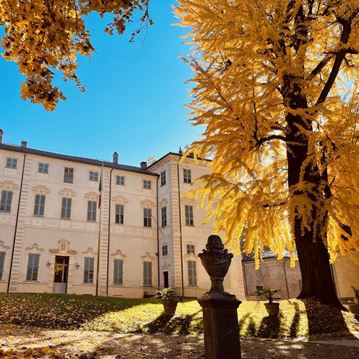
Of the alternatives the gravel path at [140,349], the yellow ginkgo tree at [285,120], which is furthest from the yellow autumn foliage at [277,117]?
the gravel path at [140,349]

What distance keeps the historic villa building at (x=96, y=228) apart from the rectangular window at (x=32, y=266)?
0.21ft

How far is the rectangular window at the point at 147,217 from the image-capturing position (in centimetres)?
2891

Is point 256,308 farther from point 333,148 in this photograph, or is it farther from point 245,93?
point 245,93

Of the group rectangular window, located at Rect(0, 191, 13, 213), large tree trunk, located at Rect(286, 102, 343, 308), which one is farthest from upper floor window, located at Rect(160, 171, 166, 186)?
large tree trunk, located at Rect(286, 102, 343, 308)

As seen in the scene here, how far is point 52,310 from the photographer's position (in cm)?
1302

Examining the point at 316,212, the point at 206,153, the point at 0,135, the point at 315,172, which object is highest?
the point at 0,135

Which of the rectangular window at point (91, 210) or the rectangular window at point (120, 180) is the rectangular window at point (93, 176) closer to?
the rectangular window at point (120, 180)

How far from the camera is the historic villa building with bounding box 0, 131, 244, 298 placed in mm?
24438

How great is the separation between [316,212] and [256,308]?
5029 millimetres

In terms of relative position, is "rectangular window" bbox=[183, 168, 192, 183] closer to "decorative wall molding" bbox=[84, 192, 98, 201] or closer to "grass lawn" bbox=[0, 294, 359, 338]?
"decorative wall molding" bbox=[84, 192, 98, 201]

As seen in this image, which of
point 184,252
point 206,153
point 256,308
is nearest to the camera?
point 206,153

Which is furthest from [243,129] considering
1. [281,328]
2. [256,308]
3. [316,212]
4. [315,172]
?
[256,308]

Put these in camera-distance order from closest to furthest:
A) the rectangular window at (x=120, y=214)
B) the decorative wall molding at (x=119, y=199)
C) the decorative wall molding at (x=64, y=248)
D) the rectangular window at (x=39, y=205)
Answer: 1. the decorative wall molding at (x=64, y=248)
2. the rectangular window at (x=39, y=205)
3. the rectangular window at (x=120, y=214)
4. the decorative wall molding at (x=119, y=199)

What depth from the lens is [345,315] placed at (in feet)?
31.7
